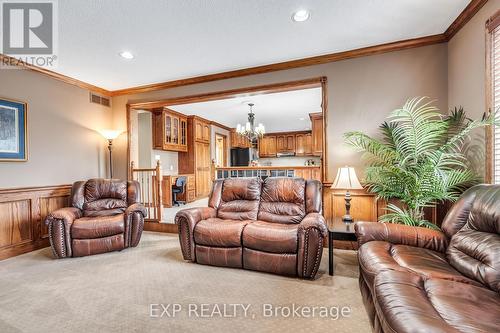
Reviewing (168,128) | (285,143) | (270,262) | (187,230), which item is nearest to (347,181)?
(270,262)

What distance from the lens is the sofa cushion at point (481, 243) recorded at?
56.7 inches

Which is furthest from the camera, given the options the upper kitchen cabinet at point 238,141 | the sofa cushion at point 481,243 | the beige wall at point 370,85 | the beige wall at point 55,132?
the upper kitchen cabinet at point 238,141

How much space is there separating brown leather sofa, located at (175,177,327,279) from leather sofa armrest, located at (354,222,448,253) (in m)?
0.37

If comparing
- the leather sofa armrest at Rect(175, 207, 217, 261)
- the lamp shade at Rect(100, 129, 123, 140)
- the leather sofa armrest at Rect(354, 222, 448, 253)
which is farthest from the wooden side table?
the lamp shade at Rect(100, 129, 123, 140)

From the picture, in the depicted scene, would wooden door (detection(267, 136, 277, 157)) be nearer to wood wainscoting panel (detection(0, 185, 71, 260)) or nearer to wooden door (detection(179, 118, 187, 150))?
wooden door (detection(179, 118, 187, 150))

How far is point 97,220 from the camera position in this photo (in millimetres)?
3238

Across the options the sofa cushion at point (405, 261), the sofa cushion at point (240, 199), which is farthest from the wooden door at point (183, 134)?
the sofa cushion at point (405, 261)

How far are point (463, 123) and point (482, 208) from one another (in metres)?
1.41

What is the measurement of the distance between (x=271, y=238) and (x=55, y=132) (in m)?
3.75

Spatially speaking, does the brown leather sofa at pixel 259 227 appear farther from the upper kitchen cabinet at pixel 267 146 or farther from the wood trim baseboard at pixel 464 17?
the upper kitchen cabinet at pixel 267 146

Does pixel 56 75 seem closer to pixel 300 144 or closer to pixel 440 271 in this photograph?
pixel 440 271

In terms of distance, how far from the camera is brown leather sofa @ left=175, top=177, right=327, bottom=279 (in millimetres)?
2428

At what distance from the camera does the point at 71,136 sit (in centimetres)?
409

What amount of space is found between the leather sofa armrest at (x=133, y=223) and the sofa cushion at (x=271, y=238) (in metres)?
1.72
